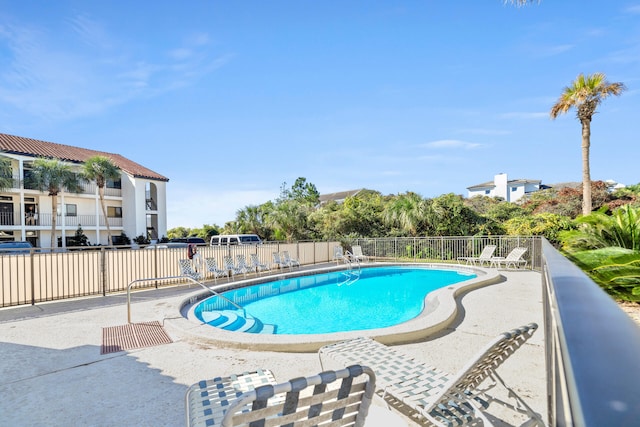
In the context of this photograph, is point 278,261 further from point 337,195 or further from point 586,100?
point 337,195

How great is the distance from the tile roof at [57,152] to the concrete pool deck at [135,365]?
80.8ft

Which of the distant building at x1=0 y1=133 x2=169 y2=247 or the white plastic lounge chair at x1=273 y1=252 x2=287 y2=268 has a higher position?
the distant building at x1=0 y1=133 x2=169 y2=247

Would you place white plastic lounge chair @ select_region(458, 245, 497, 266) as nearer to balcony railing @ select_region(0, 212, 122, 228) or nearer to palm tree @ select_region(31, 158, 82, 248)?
palm tree @ select_region(31, 158, 82, 248)

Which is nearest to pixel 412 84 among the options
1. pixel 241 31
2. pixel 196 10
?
pixel 241 31

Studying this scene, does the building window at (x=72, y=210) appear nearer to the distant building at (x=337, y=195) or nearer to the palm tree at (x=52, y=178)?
the palm tree at (x=52, y=178)

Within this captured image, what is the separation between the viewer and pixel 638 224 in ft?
23.2

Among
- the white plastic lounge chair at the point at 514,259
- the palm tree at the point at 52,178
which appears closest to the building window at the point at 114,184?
the palm tree at the point at 52,178

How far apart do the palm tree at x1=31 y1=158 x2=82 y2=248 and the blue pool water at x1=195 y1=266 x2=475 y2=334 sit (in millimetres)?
22002

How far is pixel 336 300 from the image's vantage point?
1109cm

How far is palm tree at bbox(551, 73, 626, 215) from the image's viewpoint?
1716cm

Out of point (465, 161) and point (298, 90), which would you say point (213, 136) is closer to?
point (298, 90)

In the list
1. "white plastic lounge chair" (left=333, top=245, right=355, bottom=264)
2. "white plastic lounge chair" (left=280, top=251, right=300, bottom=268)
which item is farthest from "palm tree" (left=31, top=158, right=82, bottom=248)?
"white plastic lounge chair" (left=333, top=245, right=355, bottom=264)

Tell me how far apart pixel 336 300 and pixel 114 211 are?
2732cm

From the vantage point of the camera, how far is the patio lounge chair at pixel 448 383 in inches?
103
